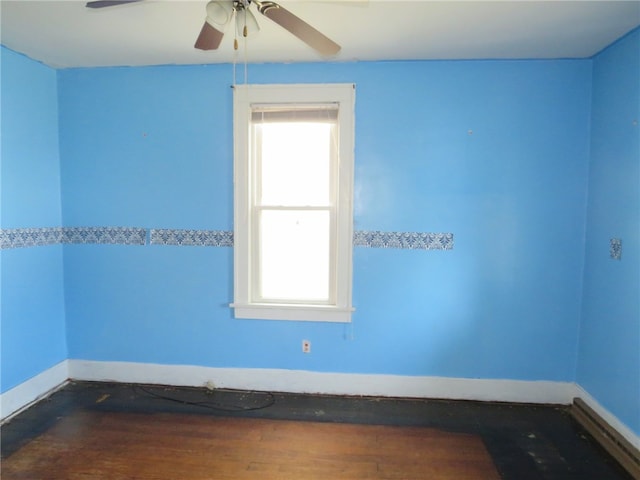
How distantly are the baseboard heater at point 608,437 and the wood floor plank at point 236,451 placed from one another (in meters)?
0.73

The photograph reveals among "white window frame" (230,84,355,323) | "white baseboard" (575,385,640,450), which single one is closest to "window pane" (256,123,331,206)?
"white window frame" (230,84,355,323)

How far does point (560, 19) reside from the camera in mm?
1973

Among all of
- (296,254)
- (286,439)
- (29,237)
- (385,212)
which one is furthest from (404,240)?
(29,237)

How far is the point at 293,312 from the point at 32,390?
1.93m

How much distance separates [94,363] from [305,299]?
1780mm

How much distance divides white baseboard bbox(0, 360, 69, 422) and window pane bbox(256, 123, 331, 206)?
205 centimetres

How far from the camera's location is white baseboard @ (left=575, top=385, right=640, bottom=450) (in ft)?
6.70

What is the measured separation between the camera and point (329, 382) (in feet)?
8.99

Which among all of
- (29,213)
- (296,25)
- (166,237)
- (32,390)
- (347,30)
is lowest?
(32,390)

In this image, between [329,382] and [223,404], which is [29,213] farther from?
[329,382]

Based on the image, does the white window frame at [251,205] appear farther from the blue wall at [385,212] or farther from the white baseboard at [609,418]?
the white baseboard at [609,418]

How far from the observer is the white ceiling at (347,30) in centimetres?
189

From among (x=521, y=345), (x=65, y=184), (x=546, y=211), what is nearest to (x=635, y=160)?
(x=546, y=211)

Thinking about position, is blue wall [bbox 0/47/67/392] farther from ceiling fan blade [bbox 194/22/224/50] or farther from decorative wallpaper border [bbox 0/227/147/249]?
ceiling fan blade [bbox 194/22/224/50]
